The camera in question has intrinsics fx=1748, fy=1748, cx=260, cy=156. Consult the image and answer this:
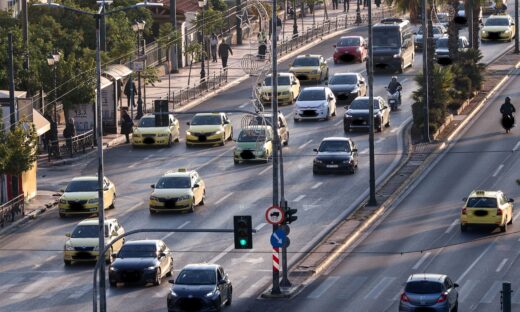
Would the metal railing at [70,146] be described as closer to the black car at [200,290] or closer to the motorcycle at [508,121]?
the motorcycle at [508,121]

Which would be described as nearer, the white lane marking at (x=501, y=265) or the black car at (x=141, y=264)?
the black car at (x=141, y=264)

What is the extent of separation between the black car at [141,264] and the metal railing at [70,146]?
22494mm

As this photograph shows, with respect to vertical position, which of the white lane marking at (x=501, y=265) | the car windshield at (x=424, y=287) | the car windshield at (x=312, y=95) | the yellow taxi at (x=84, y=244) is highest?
the car windshield at (x=312, y=95)

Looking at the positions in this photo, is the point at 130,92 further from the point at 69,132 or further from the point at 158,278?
the point at 158,278

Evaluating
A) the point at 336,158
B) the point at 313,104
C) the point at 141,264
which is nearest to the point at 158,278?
the point at 141,264

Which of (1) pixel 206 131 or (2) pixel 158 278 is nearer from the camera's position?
(2) pixel 158 278

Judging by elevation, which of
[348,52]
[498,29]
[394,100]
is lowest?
[394,100]

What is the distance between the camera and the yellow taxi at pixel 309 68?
102m

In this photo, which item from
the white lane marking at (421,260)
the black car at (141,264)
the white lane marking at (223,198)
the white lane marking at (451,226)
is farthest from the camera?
Result: the white lane marking at (223,198)

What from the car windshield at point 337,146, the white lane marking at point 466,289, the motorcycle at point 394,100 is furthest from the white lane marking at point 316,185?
the motorcycle at point 394,100

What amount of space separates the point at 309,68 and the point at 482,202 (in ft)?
117

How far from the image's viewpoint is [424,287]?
178 feet

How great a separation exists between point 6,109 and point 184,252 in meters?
13.8

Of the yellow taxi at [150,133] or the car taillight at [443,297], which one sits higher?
the yellow taxi at [150,133]
